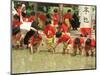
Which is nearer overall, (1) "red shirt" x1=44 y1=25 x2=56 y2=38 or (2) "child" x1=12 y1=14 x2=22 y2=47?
(2) "child" x1=12 y1=14 x2=22 y2=47

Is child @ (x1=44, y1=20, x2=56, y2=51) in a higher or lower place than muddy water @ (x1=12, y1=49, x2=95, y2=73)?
higher

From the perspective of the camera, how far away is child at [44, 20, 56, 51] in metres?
2.39

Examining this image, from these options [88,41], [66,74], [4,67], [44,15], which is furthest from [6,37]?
[88,41]

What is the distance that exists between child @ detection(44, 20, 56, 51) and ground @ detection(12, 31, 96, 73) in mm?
75

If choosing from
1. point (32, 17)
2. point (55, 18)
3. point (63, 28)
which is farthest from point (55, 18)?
point (32, 17)

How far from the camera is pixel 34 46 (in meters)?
2.35

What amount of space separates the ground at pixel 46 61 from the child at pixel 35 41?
0.17ft

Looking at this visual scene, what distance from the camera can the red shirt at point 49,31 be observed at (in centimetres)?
239

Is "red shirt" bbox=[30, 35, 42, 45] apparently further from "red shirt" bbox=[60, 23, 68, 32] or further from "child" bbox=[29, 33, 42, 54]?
"red shirt" bbox=[60, 23, 68, 32]

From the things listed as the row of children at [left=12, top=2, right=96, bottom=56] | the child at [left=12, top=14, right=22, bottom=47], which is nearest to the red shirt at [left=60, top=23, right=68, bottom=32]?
the row of children at [left=12, top=2, right=96, bottom=56]

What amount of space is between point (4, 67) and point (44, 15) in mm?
659

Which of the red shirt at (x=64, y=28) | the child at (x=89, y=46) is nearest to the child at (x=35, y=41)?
the red shirt at (x=64, y=28)

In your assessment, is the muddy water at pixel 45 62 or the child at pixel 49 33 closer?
the muddy water at pixel 45 62

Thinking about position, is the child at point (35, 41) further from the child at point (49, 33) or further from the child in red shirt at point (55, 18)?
the child in red shirt at point (55, 18)
